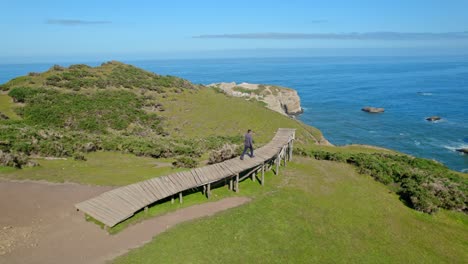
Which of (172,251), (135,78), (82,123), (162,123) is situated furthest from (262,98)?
(172,251)

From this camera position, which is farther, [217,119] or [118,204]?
[217,119]

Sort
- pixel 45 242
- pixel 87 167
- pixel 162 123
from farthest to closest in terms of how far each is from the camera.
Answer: pixel 162 123, pixel 87 167, pixel 45 242

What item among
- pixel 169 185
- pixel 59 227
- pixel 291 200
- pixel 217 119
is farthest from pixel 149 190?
pixel 217 119

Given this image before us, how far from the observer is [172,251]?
13.8m

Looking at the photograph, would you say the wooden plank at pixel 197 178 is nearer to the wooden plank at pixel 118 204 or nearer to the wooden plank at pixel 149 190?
the wooden plank at pixel 149 190

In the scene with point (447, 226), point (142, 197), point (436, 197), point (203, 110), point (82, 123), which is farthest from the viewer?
point (203, 110)

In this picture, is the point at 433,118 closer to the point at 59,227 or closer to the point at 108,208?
the point at 108,208

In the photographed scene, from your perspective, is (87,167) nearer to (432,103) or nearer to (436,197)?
(436,197)

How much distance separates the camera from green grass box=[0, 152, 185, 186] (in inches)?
816

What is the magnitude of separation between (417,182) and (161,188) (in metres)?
17.9

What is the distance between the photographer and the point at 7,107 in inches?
1713

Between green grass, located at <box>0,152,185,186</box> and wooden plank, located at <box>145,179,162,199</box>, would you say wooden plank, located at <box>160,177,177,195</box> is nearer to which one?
wooden plank, located at <box>145,179,162,199</box>

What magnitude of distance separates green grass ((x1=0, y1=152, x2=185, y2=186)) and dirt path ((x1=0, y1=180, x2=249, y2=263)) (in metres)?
1.23

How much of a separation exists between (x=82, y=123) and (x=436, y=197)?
1594 inches
